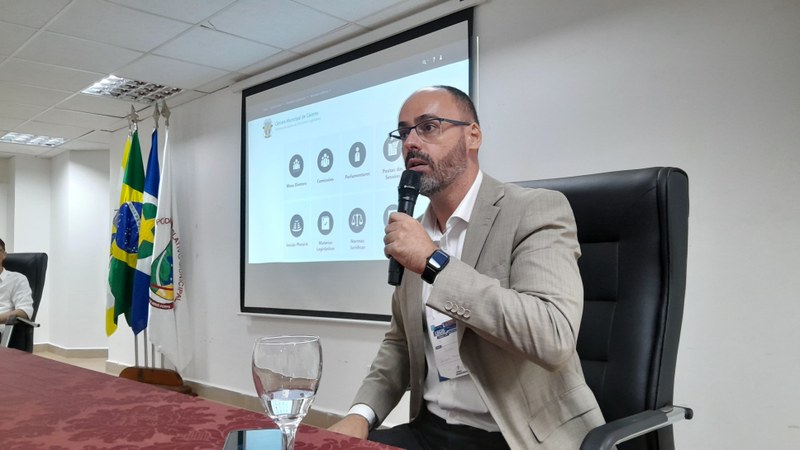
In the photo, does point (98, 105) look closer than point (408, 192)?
No

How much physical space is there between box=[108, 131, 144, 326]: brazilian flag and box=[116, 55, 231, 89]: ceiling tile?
0.78m

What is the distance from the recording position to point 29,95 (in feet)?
15.0

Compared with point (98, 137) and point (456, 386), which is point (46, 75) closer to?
point (98, 137)

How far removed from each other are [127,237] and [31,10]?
6.88 feet

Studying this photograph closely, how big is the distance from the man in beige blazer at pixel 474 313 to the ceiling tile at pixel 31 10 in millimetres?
2648

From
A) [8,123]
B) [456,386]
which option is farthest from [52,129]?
[456,386]

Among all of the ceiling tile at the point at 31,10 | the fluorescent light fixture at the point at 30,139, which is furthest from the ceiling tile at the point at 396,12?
the fluorescent light fixture at the point at 30,139

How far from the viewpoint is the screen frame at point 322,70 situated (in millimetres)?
2885

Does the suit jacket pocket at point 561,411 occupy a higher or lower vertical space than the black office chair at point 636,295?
lower

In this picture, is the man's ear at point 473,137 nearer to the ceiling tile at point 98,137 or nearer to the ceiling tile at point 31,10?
the ceiling tile at point 31,10

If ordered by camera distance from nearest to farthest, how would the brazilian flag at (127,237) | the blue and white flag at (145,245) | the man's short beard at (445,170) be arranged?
the man's short beard at (445,170)
the blue and white flag at (145,245)
the brazilian flag at (127,237)

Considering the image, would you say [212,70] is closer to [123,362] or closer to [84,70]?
[84,70]

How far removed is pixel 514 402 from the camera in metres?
1.07

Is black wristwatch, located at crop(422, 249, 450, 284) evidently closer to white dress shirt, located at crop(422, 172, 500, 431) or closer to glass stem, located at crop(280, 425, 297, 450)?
white dress shirt, located at crop(422, 172, 500, 431)
